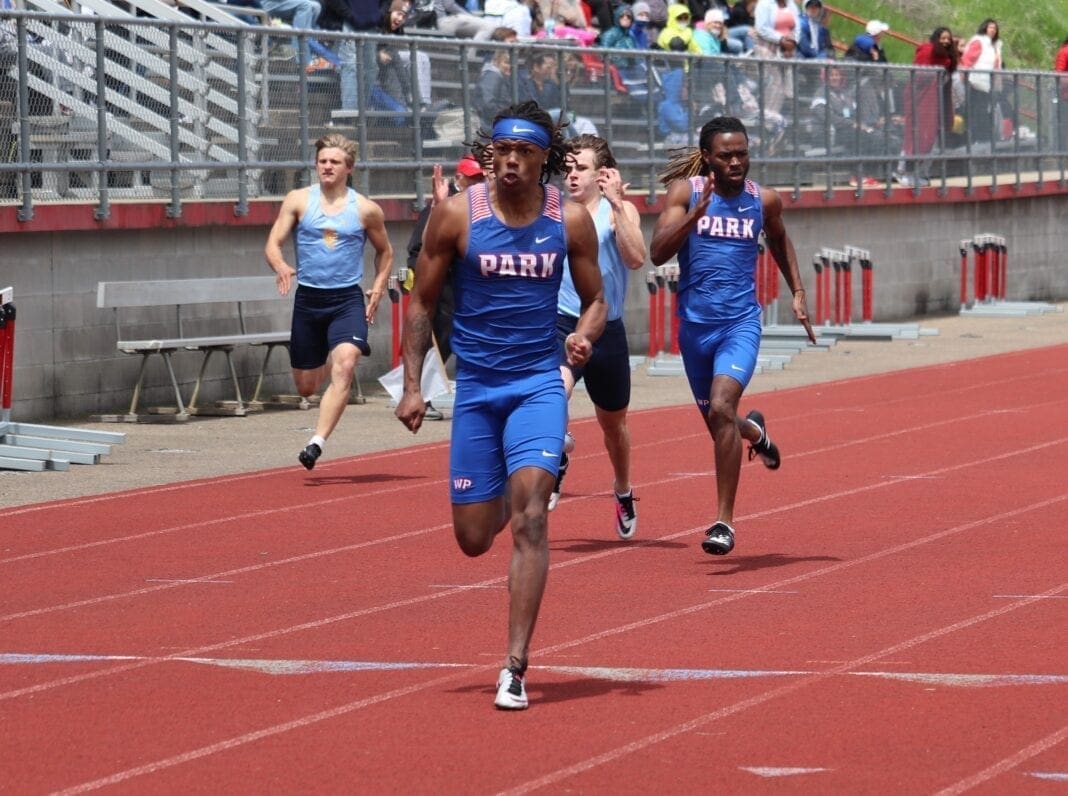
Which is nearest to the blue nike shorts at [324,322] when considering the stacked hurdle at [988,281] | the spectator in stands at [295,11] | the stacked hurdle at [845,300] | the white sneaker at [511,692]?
the white sneaker at [511,692]

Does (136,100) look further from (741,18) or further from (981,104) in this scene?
(981,104)

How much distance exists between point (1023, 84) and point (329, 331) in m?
21.5

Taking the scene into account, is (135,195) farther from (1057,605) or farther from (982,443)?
(1057,605)

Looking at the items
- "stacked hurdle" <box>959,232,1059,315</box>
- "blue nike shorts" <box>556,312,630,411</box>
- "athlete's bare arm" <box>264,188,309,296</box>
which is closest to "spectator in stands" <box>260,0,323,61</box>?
"athlete's bare arm" <box>264,188,309,296</box>

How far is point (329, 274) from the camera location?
14.3 m

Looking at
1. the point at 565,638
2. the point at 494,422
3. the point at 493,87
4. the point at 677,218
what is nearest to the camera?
the point at 494,422

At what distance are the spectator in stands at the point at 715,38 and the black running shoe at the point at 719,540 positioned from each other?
2032 centimetres

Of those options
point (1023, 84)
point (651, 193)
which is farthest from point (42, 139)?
point (1023, 84)

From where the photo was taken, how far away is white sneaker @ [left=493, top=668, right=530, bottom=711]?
706 centimetres

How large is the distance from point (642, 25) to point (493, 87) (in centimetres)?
886

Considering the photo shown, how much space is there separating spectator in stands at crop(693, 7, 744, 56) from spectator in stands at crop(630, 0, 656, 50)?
0.63 metres

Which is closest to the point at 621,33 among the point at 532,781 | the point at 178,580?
the point at 178,580

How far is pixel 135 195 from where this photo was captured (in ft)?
59.1

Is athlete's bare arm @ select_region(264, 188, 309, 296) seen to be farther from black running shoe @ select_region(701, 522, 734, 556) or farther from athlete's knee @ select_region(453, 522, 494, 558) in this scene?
athlete's knee @ select_region(453, 522, 494, 558)
